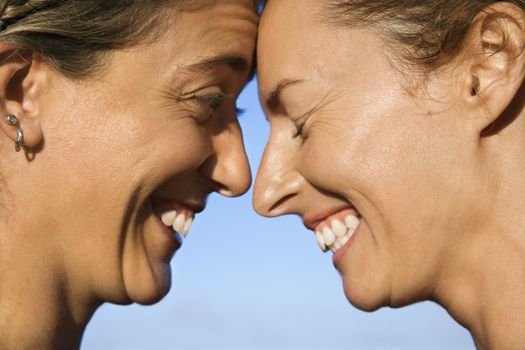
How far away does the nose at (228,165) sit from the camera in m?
3.37

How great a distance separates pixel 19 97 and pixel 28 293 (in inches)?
28.6

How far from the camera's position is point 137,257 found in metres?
3.17

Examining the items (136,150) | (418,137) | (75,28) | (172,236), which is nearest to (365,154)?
(418,137)

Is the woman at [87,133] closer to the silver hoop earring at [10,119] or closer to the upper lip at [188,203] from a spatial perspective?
the silver hoop earring at [10,119]

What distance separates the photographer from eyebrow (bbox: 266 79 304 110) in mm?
3043

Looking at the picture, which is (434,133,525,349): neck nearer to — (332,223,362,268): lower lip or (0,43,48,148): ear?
(332,223,362,268): lower lip

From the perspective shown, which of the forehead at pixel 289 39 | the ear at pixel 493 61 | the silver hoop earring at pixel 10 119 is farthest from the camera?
the forehead at pixel 289 39

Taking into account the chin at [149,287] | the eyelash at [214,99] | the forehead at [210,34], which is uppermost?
the forehead at [210,34]

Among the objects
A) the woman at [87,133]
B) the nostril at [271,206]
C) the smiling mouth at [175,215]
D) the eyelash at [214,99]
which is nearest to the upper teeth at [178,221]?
the smiling mouth at [175,215]

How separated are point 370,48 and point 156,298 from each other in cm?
137

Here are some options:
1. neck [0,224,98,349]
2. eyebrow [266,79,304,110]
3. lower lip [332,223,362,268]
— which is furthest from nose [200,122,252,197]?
neck [0,224,98,349]

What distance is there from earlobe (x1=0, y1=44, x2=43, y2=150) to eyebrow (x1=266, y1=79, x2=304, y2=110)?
0.89 meters

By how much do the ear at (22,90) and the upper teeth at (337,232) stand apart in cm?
123

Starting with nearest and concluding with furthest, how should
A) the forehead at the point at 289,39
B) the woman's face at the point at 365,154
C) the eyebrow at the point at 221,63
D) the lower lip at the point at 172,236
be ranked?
the woman's face at the point at 365,154 < the forehead at the point at 289,39 < the eyebrow at the point at 221,63 < the lower lip at the point at 172,236
